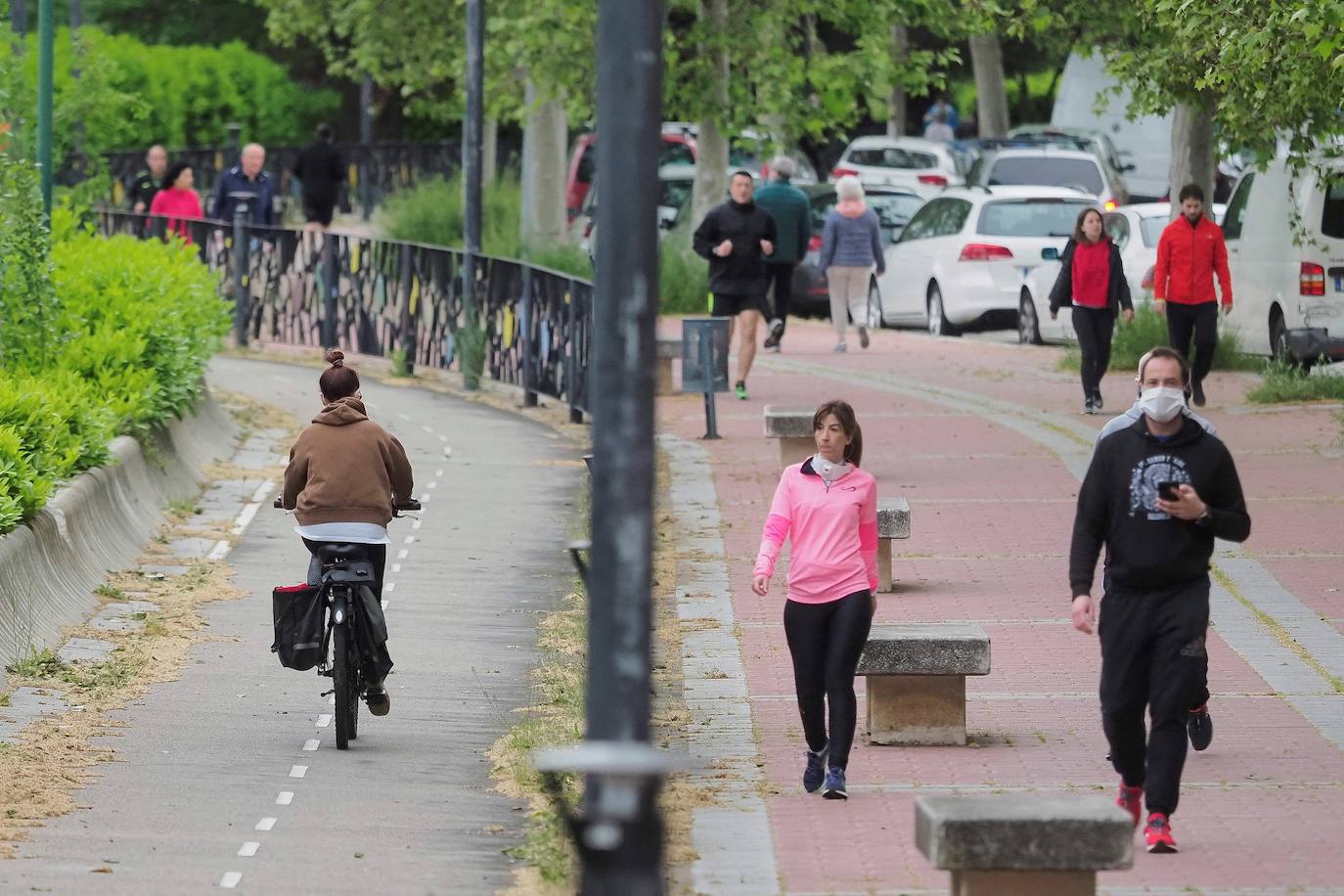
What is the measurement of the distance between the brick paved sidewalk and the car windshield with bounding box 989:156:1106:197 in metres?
12.5

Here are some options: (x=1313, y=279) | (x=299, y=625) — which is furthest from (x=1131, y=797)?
(x=1313, y=279)

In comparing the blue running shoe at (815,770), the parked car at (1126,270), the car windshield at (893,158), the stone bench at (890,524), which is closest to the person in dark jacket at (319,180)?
the parked car at (1126,270)

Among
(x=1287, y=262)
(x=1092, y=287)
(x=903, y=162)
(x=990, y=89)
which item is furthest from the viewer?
(x=990, y=89)

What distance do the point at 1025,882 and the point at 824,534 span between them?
234cm

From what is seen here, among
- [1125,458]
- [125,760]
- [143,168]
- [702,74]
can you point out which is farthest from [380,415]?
[143,168]

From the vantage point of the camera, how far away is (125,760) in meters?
9.15

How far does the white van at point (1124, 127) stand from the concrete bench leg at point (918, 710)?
29250 mm

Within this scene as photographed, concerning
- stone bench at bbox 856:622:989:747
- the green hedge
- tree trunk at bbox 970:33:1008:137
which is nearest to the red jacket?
the green hedge

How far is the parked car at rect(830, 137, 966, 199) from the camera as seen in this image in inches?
1490

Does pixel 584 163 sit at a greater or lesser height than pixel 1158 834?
greater

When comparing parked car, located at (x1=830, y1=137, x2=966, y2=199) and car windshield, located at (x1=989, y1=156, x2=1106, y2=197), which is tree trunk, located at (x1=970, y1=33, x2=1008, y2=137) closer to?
parked car, located at (x1=830, y1=137, x2=966, y2=199)

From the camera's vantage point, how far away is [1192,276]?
61.0ft

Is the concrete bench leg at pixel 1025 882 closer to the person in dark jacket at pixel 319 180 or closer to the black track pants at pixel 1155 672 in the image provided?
the black track pants at pixel 1155 672

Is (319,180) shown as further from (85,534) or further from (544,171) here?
(85,534)
